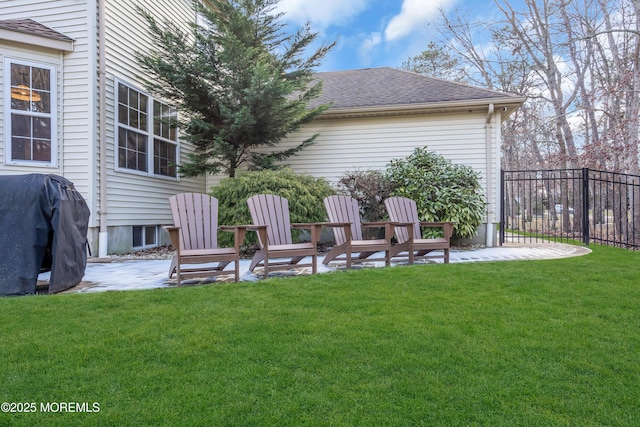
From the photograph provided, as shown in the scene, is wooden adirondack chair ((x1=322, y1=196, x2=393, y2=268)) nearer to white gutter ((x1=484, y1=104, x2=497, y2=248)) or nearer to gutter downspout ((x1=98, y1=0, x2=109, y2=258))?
white gutter ((x1=484, y1=104, x2=497, y2=248))

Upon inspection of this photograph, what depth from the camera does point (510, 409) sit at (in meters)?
1.62

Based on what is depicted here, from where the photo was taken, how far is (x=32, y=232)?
11.8ft

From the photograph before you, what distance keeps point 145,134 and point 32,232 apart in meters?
4.29

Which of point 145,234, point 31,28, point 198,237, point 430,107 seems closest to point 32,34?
point 31,28

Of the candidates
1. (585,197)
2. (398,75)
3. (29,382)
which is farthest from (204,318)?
(398,75)

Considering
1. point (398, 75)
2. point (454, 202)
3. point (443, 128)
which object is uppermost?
point (398, 75)

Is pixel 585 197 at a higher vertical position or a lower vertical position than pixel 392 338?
higher

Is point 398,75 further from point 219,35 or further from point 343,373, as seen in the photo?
point 343,373

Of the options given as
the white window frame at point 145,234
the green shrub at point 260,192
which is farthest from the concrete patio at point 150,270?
the white window frame at point 145,234

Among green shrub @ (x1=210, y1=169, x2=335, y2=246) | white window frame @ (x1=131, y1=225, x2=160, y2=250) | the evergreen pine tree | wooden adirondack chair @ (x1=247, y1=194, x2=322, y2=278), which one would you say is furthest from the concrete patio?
the evergreen pine tree

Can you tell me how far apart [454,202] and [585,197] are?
2.59 meters

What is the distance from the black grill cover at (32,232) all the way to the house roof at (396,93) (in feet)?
18.3

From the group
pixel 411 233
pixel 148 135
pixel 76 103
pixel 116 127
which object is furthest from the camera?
pixel 148 135

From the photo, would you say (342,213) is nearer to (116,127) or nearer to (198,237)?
(198,237)
